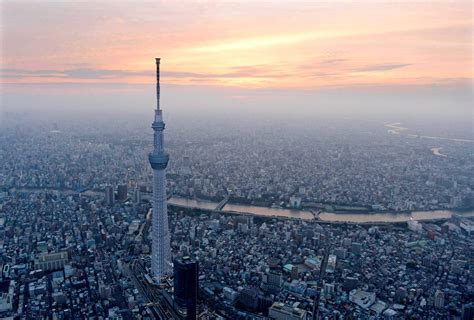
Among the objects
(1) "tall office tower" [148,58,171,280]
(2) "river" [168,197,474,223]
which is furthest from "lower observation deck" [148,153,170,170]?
(2) "river" [168,197,474,223]

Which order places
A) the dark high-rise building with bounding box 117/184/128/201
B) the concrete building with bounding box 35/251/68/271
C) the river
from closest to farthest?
the concrete building with bounding box 35/251/68/271 → the river → the dark high-rise building with bounding box 117/184/128/201

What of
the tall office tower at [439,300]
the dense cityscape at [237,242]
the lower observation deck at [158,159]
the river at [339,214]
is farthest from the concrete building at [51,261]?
the tall office tower at [439,300]

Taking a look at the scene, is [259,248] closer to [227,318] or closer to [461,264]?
[227,318]

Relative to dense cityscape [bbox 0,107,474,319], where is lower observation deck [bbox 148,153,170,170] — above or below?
above

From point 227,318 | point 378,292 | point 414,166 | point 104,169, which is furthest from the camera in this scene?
point 414,166

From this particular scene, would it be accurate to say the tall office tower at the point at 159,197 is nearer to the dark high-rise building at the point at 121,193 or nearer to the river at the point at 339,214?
the river at the point at 339,214

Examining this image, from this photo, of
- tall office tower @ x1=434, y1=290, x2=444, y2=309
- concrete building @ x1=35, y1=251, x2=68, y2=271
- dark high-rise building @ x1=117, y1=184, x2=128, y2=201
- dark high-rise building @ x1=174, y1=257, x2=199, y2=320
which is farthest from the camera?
dark high-rise building @ x1=117, y1=184, x2=128, y2=201

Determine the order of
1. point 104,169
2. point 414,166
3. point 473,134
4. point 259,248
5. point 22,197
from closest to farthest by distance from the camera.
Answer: point 259,248 < point 22,197 < point 104,169 < point 414,166 < point 473,134

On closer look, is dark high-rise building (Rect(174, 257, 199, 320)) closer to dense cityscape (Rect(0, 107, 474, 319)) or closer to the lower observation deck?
dense cityscape (Rect(0, 107, 474, 319))

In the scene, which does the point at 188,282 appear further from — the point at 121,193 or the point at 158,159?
the point at 121,193

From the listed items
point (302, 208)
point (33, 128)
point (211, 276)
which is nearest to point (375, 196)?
point (302, 208)

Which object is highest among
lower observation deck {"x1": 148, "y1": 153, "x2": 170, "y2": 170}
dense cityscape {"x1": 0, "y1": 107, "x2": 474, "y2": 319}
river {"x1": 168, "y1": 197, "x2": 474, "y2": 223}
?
lower observation deck {"x1": 148, "y1": 153, "x2": 170, "y2": 170}
